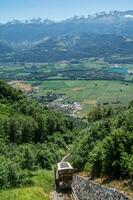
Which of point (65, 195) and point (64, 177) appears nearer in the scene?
point (65, 195)

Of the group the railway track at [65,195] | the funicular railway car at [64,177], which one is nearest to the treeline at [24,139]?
the railway track at [65,195]

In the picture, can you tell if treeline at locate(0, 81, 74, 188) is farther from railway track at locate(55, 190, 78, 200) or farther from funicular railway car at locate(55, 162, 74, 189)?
funicular railway car at locate(55, 162, 74, 189)

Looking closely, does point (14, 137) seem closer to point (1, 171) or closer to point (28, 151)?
point (28, 151)

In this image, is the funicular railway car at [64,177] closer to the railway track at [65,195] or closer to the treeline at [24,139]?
the railway track at [65,195]

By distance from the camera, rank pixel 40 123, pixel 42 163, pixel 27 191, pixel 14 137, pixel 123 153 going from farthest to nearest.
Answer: pixel 40 123
pixel 14 137
pixel 42 163
pixel 27 191
pixel 123 153

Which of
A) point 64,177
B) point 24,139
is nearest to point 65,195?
point 64,177

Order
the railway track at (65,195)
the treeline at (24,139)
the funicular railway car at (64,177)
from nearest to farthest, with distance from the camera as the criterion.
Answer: the railway track at (65,195) < the treeline at (24,139) < the funicular railway car at (64,177)

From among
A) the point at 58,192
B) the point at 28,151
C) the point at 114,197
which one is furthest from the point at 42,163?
the point at 114,197

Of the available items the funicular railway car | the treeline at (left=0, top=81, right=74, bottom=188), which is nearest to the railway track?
the funicular railway car

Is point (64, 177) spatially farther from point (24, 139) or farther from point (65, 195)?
point (24, 139)
